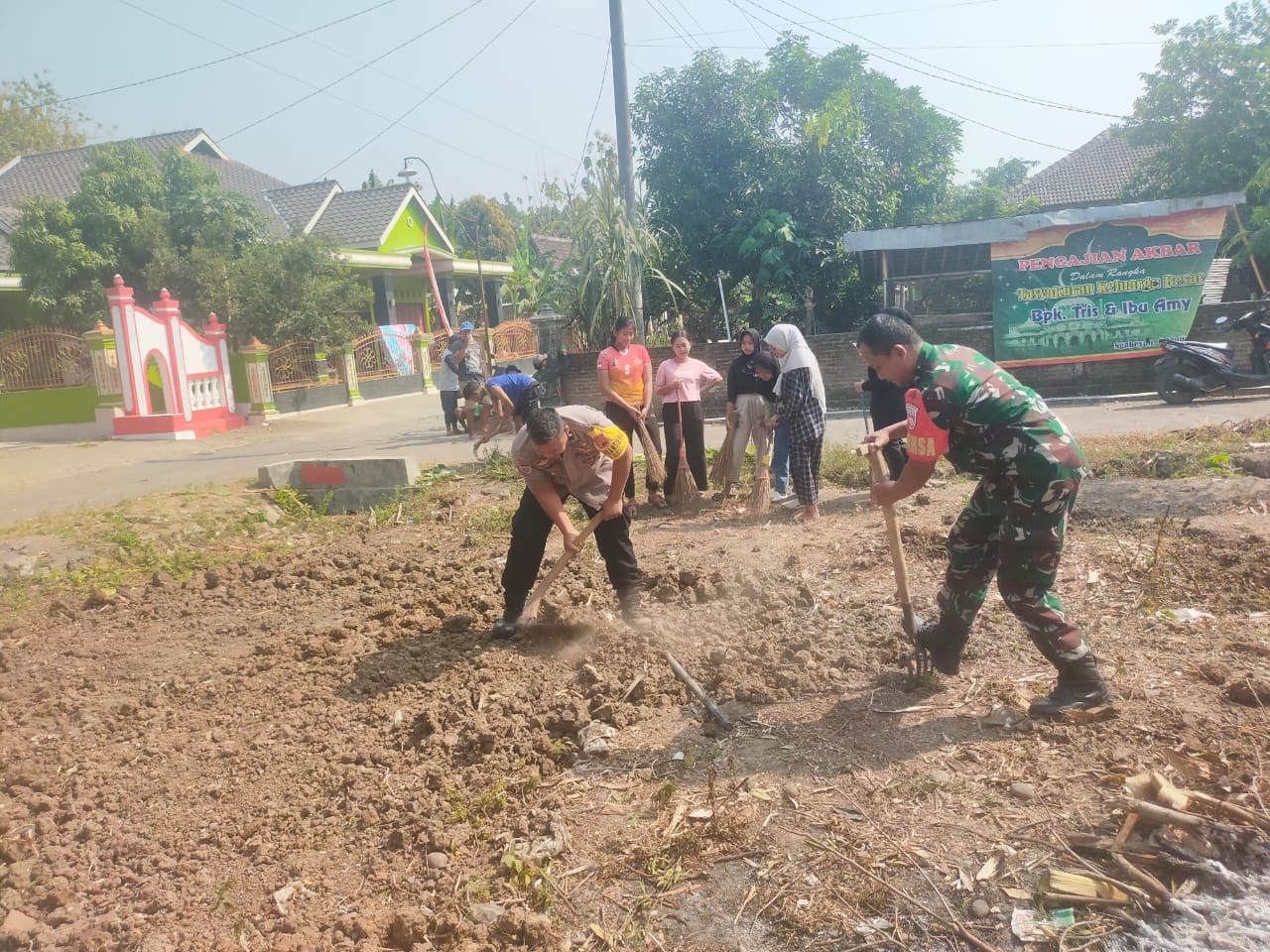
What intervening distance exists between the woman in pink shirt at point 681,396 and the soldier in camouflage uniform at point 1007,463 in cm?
416

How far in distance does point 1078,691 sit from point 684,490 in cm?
455

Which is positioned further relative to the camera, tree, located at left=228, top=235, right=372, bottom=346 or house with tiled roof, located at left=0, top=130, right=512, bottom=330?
house with tiled roof, located at left=0, top=130, right=512, bottom=330

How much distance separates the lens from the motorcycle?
38.0 ft

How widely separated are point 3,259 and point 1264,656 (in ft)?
72.3

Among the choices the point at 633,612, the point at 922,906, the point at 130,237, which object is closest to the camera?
the point at 922,906

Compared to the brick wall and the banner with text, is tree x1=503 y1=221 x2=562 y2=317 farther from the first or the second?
the banner with text

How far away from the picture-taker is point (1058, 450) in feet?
10.4

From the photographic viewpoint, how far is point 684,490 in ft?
25.1

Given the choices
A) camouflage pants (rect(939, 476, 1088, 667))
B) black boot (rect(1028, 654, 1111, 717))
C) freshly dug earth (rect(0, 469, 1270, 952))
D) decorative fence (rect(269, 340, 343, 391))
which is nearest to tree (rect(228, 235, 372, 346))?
decorative fence (rect(269, 340, 343, 391))

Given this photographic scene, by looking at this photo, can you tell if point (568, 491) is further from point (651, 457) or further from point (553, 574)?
point (651, 457)

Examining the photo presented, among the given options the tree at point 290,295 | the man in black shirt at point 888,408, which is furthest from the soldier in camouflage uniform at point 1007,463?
the tree at point 290,295

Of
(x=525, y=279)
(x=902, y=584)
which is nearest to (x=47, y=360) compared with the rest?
(x=525, y=279)

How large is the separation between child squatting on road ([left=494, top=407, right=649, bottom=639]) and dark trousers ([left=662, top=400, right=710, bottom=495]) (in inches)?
116

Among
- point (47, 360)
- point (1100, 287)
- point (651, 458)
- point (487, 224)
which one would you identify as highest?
point (487, 224)
